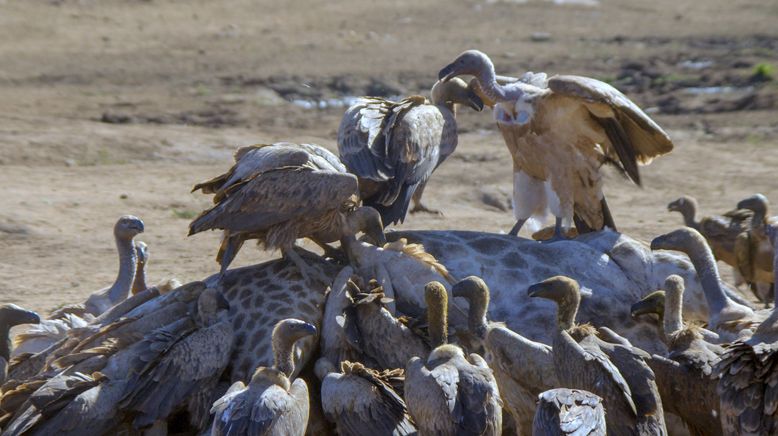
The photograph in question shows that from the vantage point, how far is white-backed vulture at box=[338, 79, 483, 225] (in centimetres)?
905

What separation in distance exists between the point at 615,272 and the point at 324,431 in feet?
7.66

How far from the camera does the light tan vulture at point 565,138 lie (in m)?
9.66

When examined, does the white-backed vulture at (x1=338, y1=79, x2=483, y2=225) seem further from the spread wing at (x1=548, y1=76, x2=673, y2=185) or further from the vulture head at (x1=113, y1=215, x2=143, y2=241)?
the vulture head at (x1=113, y1=215, x2=143, y2=241)

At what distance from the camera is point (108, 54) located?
2147 cm

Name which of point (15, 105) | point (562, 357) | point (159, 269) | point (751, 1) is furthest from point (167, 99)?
point (751, 1)

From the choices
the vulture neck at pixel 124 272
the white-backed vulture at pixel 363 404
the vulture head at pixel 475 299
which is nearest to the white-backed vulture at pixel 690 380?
the vulture head at pixel 475 299

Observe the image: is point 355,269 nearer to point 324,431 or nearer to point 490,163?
point 324,431

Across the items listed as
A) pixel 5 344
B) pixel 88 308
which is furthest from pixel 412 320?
Result: pixel 88 308

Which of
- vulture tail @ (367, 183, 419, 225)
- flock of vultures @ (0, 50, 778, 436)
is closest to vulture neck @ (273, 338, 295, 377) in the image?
flock of vultures @ (0, 50, 778, 436)

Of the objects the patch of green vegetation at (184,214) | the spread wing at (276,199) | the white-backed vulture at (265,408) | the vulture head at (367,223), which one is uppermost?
the spread wing at (276,199)

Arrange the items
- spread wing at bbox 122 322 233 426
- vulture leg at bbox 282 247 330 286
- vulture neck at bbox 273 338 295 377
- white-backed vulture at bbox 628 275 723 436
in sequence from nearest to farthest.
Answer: spread wing at bbox 122 322 233 426
vulture neck at bbox 273 338 295 377
white-backed vulture at bbox 628 275 723 436
vulture leg at bbox 282 247 330 286

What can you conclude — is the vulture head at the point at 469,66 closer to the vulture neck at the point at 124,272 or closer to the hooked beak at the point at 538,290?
the vulture neck at the point at 124,272

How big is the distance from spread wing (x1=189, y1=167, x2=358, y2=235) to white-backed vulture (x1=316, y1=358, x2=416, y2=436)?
129cm

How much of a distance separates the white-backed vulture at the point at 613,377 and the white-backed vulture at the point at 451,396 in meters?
0.43
